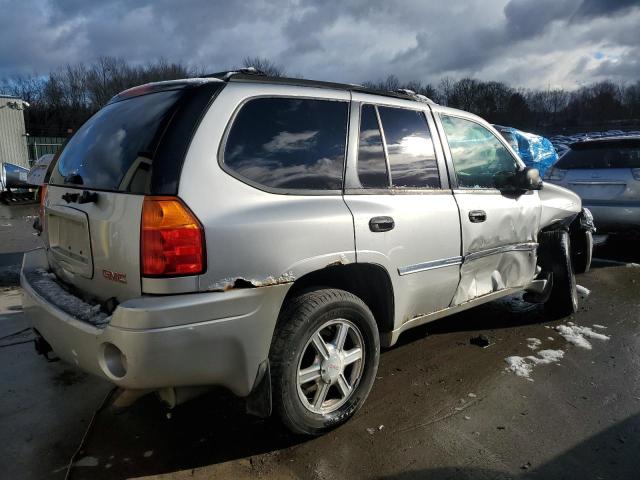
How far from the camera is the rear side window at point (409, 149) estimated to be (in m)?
3.21

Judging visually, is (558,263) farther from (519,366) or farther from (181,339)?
(181,339)

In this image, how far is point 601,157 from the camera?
23.7 ft

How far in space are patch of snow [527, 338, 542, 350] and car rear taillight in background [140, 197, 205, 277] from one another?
3.00 metres

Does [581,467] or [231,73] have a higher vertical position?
[231,73]

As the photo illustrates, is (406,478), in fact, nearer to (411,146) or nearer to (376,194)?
(376,194)

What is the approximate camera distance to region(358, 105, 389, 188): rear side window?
2998 mm

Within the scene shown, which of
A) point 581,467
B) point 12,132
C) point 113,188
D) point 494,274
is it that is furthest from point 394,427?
point 12,132

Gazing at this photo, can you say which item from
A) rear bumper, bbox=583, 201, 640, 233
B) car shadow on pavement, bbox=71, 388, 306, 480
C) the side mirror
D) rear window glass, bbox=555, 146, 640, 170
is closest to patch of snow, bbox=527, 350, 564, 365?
the side mirror

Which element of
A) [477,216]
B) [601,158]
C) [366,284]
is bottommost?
[366,284]

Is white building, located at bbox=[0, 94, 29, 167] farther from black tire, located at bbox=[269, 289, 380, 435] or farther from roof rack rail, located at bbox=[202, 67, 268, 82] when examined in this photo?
black tire, located at bbox=[269, 289, 380, 435]

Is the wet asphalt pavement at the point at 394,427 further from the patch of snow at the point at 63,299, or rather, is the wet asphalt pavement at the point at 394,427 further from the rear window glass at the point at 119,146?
the rear window glass at the point at 119,146

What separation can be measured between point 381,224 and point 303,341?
0.81 metres

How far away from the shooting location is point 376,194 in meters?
3.00

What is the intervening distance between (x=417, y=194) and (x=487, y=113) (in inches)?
3237
